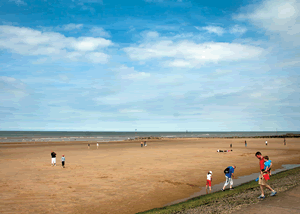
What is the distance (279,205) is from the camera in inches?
367

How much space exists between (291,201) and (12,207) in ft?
50.7

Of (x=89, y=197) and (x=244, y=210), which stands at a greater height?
(x=244, y=210)

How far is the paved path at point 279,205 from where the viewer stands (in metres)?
8.65

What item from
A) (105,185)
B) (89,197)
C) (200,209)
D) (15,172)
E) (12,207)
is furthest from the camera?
(15,172)

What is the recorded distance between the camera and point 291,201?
9781 mm

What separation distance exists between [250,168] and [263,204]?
61.3 feet

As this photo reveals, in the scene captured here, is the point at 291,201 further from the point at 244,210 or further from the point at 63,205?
the point at 63,205

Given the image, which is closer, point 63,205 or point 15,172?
point 63,205

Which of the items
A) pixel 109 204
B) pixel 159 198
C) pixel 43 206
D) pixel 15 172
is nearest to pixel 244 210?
pixel 159 198

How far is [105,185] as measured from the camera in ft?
61.0

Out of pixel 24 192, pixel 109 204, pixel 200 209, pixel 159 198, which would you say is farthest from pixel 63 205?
pixel 200 209

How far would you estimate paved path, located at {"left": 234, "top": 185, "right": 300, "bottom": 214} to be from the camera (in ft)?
28.4

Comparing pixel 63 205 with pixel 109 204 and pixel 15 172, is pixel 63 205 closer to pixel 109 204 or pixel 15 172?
pixel 109 204

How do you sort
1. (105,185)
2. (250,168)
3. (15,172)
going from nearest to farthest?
(105,185)
(15,172)
(250,168)
